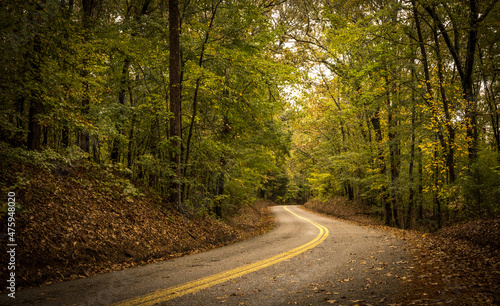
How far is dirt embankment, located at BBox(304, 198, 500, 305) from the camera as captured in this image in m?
3.81

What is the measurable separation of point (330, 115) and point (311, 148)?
9.34 m

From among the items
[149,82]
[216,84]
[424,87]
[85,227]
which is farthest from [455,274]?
[149,82]

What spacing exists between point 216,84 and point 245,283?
8950 millimetres

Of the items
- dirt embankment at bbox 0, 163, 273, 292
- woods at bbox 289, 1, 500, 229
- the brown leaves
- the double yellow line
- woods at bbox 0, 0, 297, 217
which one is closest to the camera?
the double yellow line

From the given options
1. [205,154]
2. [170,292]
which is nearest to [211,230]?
[205,154]

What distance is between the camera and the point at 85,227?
253 inches

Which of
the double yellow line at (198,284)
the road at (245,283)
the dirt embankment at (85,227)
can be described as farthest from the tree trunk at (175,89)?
the double yellow line at (198,284)

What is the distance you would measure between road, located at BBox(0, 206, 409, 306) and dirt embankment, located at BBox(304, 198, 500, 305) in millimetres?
335

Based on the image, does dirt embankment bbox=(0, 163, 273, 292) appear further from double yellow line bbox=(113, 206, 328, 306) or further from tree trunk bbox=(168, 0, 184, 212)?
double yellow line bbox=(113, 206, 328, 306)

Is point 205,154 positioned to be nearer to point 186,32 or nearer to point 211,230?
point 211,230

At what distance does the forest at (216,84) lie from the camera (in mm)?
7066

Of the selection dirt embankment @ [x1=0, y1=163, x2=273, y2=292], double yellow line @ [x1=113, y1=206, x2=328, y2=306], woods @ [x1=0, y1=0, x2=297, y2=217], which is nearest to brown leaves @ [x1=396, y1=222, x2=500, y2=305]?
double yellow line @ [x1=113, y1=206, x2=328, y2=306]

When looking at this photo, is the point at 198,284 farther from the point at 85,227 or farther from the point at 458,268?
the point at 458,268

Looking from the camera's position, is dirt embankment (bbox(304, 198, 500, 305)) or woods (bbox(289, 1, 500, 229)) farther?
woods (bbox(289, 1, 500, 229))
